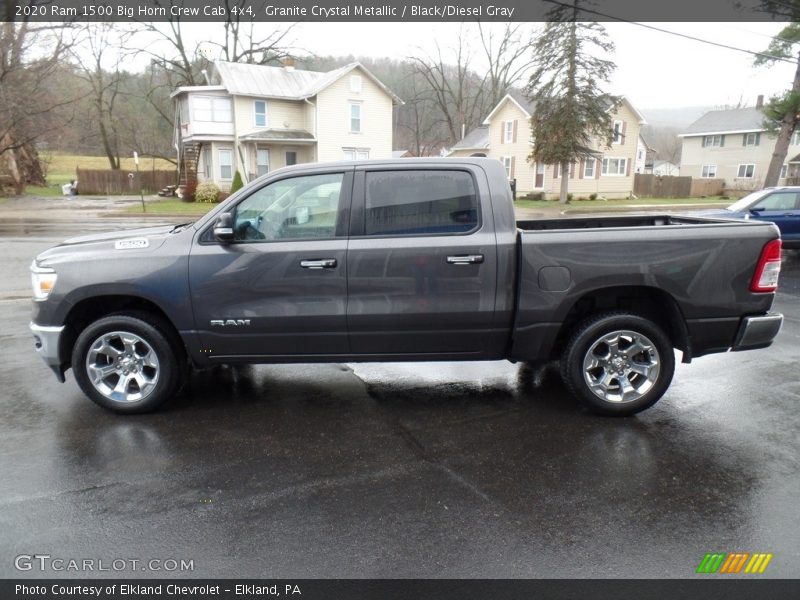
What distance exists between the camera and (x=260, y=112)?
3538cm

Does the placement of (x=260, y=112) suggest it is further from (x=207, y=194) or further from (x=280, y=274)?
(x=280, y=274)

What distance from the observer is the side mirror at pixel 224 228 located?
422 cm

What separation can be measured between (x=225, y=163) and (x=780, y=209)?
30.5m

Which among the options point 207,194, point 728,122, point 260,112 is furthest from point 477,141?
point 207,194

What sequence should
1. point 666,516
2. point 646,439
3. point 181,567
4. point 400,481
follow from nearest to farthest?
point 181,567 < point 666,516 < point 400,481 < point 646,439

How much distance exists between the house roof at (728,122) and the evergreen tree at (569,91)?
75.9ft

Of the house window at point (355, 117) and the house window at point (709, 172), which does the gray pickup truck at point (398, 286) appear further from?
the house window at point (709, 172)

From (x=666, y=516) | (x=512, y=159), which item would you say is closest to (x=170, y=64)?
(x=512, y=159)

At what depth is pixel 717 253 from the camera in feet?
13.9

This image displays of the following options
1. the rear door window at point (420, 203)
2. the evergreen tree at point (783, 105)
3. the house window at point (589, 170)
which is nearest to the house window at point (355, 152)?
the house window at point (589, 170)

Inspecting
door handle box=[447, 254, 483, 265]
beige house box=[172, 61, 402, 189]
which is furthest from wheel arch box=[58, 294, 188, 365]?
beige house box=[172, 61, 402, 189]

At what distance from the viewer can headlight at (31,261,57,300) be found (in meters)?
4.40

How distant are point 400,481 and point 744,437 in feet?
8.53
